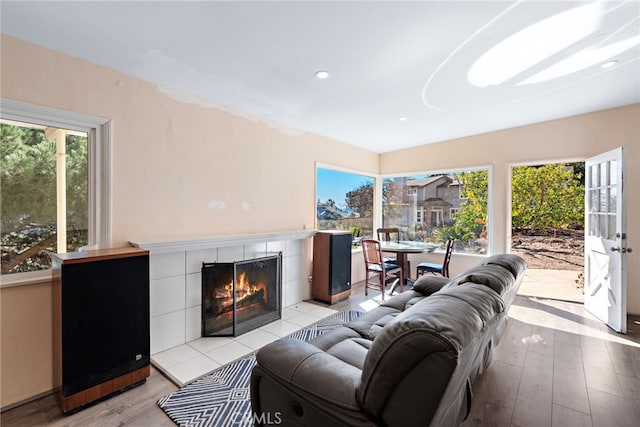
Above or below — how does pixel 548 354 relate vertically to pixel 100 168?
below

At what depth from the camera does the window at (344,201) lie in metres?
4.55

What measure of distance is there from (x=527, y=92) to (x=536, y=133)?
4.61 ft

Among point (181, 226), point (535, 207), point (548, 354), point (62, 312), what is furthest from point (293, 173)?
point (535, 207)

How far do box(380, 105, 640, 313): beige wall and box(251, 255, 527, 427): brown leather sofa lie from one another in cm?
339

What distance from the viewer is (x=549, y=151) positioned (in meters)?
4.05

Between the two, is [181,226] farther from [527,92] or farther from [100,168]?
[527,92]

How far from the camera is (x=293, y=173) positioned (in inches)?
157

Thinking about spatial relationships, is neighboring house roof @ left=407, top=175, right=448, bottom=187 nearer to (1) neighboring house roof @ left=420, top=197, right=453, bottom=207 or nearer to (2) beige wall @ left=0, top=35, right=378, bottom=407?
(1) neighboring house roof @ left=420, top=197, right=453, bottom=207

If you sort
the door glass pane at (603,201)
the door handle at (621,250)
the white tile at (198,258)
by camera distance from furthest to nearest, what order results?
the door glass pane at (603,201), the door handle at (621,250), the white tile at (198,258)

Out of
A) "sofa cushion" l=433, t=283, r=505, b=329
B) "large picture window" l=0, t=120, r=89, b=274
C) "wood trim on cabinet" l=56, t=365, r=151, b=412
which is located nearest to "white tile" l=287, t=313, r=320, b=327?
"wood trim on cabinet" l=56, t=365, r=151, b=412

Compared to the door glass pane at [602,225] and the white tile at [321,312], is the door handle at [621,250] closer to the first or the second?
the door glass pane at [602,225]

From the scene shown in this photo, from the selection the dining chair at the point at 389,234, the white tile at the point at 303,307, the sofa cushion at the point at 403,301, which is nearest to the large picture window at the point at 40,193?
the white tile at the point at 303,307

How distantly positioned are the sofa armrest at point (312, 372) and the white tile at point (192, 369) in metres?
1.23

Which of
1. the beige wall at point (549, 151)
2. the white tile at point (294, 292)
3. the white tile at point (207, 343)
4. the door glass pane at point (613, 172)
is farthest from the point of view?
the white tile at point (294, 292)
